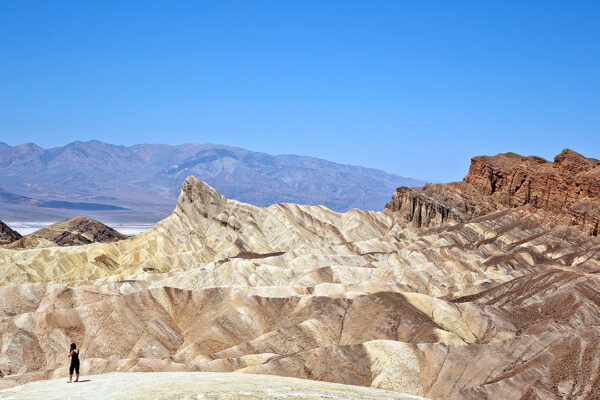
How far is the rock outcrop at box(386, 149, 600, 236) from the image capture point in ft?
442

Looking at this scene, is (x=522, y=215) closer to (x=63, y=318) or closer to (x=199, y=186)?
(x=199, y=186)

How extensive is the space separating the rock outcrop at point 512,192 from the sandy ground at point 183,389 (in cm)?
10291

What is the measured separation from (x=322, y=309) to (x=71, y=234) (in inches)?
4927

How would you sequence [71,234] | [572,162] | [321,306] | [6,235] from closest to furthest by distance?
[321,306], [572,162], [6,235], [71,234]

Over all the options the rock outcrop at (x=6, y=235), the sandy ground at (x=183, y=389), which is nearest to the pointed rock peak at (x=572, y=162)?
the sandy ground at (x=183, y=389)

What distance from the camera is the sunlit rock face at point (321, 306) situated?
1999 inches

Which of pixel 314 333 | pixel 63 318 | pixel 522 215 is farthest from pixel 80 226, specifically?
pixel 314 333

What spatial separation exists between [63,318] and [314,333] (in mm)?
24523

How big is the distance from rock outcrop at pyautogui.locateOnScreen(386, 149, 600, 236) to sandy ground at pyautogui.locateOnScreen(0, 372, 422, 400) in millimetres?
102911

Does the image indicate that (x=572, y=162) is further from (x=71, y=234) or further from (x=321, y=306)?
(x=71, y=234)

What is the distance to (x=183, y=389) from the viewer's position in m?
36.3

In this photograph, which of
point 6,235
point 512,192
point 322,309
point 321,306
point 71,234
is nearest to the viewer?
point 322,309

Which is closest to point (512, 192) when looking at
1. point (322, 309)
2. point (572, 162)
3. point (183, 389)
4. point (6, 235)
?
point (572, 162)

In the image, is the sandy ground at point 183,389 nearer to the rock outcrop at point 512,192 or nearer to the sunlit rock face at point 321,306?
the sunlit rock face at point 321,306
